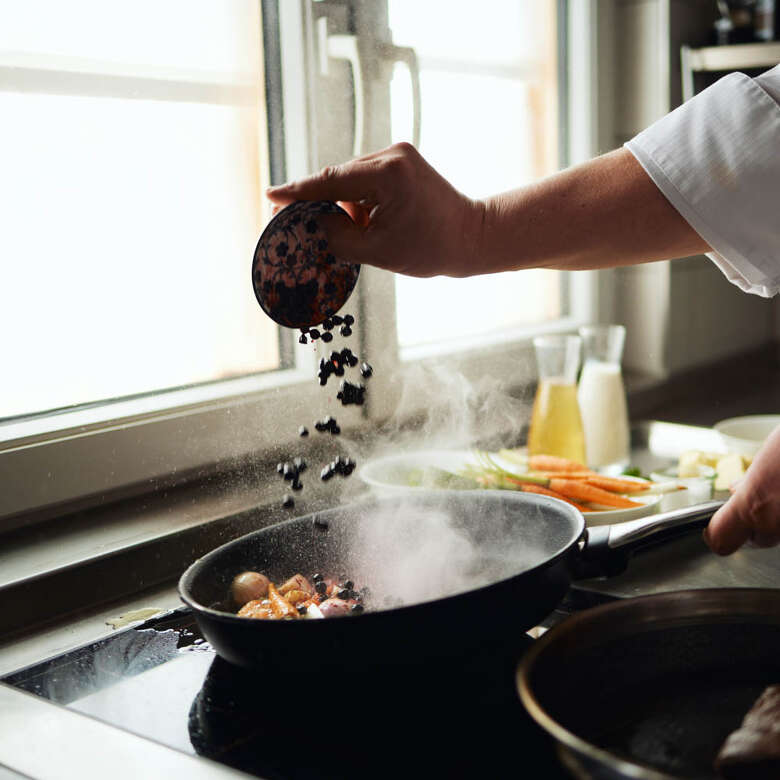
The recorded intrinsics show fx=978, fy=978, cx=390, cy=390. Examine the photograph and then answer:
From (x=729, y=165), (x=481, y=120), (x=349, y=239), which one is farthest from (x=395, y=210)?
(x=481, y=120)

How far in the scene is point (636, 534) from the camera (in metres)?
0.95

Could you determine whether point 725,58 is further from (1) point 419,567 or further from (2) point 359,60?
(1) point 419,567

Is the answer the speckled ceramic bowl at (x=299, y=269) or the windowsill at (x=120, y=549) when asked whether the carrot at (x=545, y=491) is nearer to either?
the windowsill at (x=120, y=549)

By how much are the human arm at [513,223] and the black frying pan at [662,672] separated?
0.44 metres

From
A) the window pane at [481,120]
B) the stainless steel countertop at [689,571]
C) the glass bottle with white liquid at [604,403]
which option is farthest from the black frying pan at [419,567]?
the window pane at [481,120]

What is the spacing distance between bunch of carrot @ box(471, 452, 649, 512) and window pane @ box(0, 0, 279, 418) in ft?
1.35

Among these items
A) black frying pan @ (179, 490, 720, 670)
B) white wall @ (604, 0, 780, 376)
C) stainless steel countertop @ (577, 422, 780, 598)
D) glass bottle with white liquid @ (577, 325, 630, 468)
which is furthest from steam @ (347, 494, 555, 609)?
white wall @ (604, 0, 780, 376)

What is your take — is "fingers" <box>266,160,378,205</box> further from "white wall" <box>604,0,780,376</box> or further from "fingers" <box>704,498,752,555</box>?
"white wall" <box>604,0,780,376</box>

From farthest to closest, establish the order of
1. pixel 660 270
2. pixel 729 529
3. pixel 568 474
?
pixel 660 270 < pixel 568 474 < pixel 729 529

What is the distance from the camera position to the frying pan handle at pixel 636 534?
3.10 ft

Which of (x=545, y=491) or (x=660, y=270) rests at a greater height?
(x=660, y=270)

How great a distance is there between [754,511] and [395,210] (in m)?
0.46

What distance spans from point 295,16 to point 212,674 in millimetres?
1085

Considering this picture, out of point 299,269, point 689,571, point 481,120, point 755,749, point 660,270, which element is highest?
point 481,120
